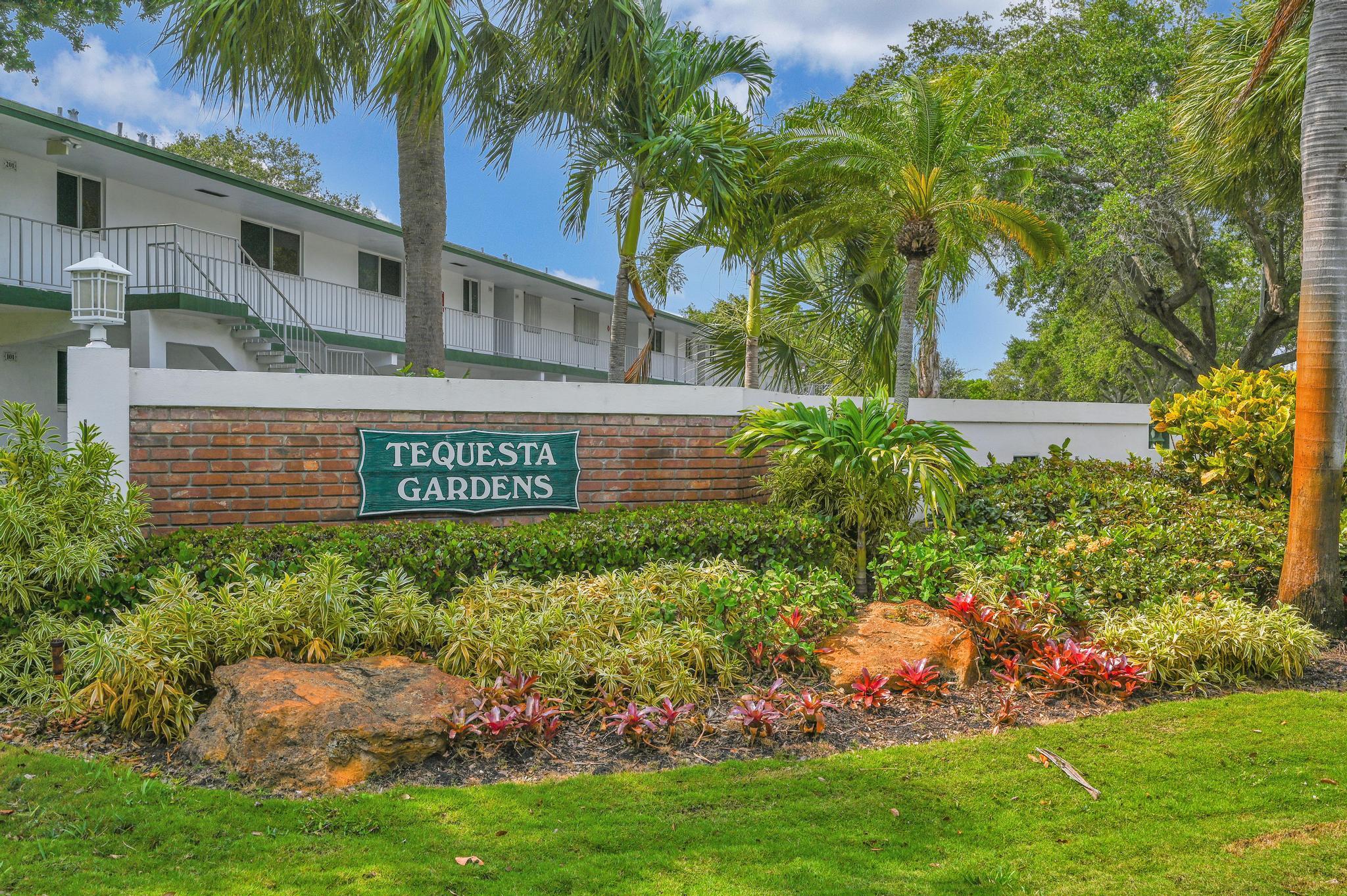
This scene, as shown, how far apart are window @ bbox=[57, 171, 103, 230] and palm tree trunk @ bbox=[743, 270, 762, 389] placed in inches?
371

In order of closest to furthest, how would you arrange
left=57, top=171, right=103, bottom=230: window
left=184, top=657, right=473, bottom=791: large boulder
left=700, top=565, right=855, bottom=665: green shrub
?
1. left=184, top=657, right=473, bottom=791: large boulder
2. left=700, top=565, right=855, bottom=665: green shrub
3. left=57, top=171, right=103, bottom=230: window

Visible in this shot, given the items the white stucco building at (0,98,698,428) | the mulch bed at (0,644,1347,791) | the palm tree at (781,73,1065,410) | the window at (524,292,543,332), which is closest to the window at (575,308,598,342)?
the window at (524,292,543,332)

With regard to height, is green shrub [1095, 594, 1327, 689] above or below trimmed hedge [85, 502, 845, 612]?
below

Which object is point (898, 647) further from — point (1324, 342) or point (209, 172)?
point (209, 172)

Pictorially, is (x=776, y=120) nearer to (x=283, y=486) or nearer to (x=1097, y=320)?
(x=283, y=486)

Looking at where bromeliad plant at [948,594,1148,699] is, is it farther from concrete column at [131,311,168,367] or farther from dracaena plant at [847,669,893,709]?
concrete column at [131,311,168,367]

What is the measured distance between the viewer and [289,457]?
24.0 ft

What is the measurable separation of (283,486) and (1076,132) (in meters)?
15.0

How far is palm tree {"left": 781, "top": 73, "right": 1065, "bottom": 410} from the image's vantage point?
30.1 ft

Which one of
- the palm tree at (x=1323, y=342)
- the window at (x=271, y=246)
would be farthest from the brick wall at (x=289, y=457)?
the window at (x=271, y=246)

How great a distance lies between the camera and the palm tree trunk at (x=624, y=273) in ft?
39.7

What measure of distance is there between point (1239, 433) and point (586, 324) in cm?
1875

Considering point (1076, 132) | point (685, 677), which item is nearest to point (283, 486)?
point (685, 677)

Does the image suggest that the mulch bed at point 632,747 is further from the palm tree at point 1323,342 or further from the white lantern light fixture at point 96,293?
the white lantern light fixture at point 96,293
